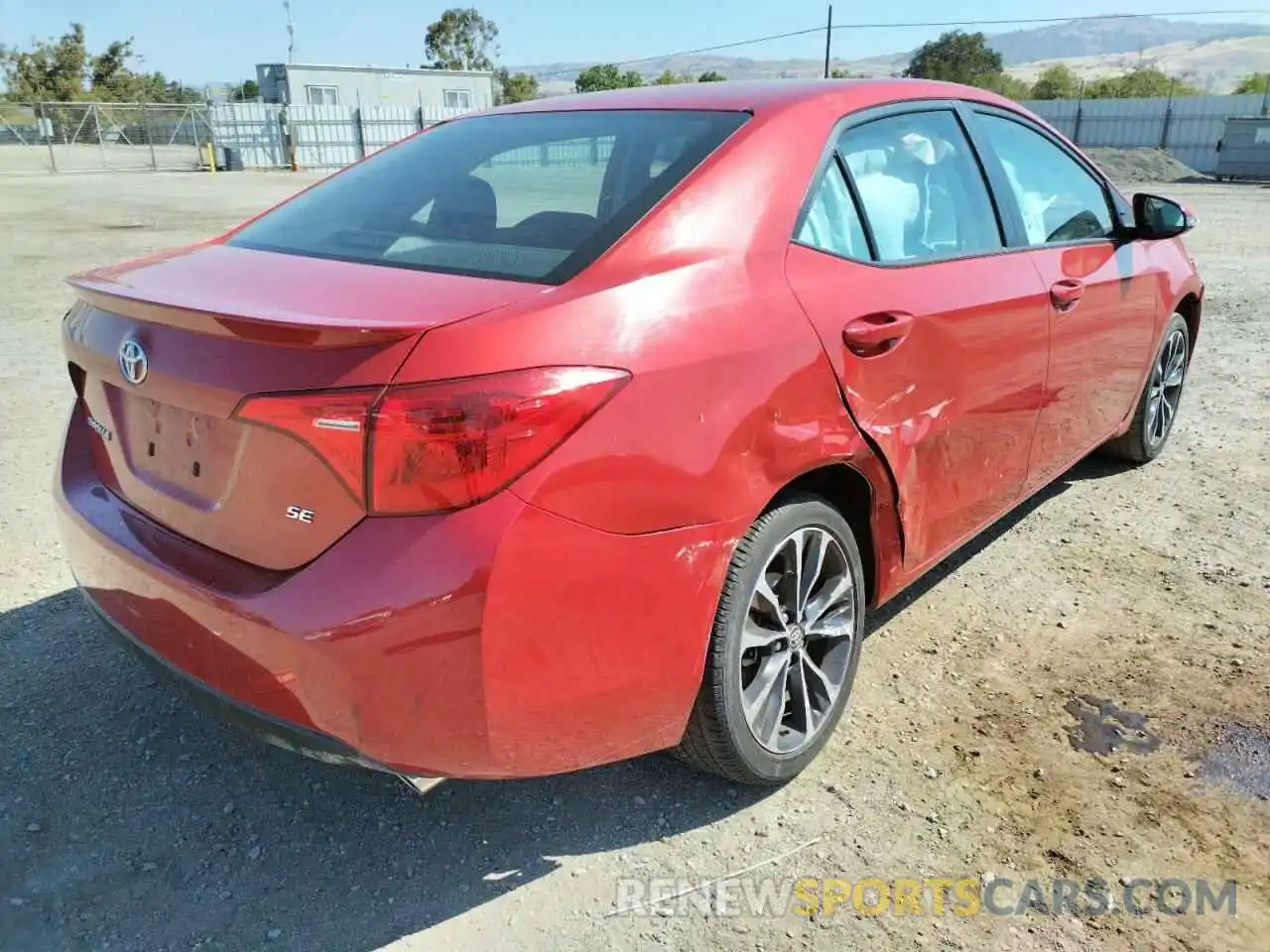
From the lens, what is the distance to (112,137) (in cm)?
3797

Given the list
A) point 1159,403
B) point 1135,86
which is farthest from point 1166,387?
point 1135,86

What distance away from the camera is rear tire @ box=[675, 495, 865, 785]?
228cm

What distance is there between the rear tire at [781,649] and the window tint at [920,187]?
2.67ft

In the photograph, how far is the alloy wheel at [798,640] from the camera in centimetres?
245

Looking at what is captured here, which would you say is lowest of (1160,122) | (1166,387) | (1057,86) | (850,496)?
(1166,387)

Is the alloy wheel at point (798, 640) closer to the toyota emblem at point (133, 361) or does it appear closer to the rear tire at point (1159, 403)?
the toyota emblem at point (133, 361)

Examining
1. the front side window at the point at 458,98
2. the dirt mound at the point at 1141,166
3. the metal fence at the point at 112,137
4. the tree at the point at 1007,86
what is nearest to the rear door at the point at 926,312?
the dirt mound at the point at 1141,166

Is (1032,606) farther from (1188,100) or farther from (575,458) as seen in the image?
(1188,100)

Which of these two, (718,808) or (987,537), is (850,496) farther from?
(987,537)

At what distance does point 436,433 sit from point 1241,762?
234 centimetres

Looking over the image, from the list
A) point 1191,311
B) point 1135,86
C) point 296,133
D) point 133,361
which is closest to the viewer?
point 133,361

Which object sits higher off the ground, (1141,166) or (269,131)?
(269,131)

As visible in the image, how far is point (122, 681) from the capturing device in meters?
3.09

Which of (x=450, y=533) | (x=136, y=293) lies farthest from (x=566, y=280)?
(x=136, y=293)
